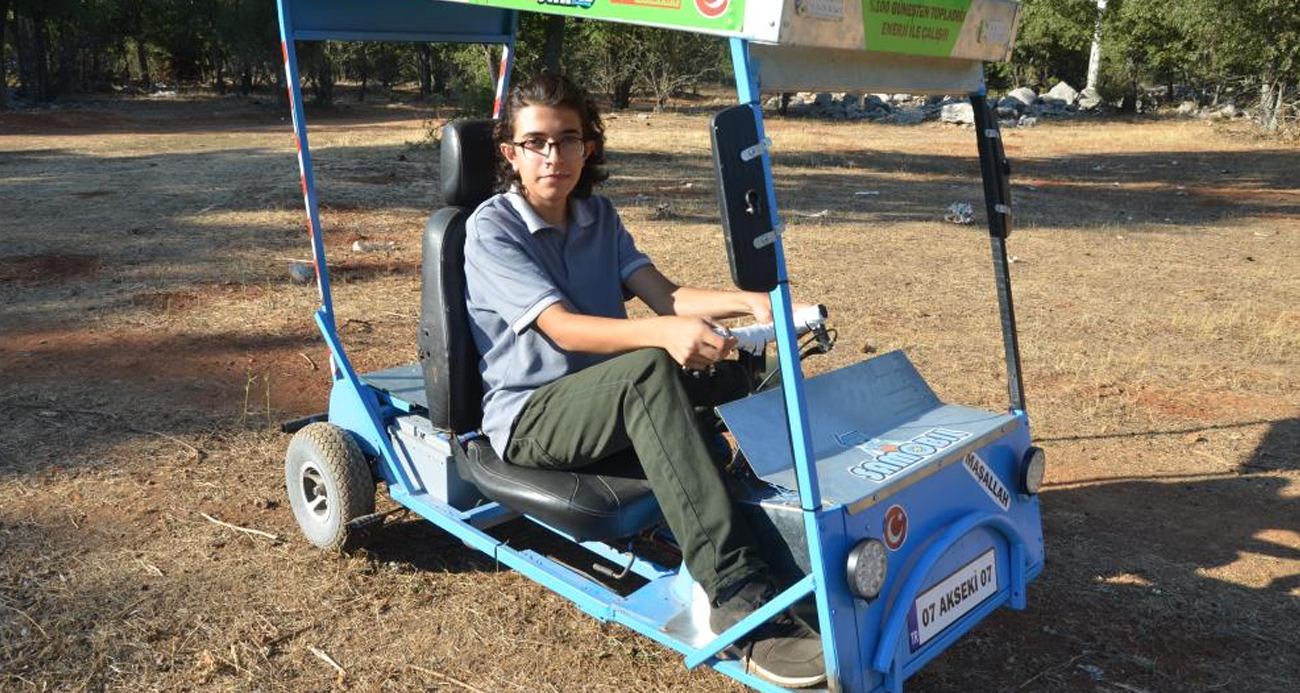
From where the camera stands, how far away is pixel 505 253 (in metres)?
3.21

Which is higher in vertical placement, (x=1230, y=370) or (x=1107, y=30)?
(x=1107, y=30)

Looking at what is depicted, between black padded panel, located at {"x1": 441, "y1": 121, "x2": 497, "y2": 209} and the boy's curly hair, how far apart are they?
10cm

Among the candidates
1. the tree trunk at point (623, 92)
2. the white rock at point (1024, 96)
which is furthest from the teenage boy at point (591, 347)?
the white rock at point (1024, 96)

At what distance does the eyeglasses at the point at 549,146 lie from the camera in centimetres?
328

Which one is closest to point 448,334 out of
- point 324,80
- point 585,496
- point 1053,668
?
point 585,496

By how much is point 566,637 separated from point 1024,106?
31.2m

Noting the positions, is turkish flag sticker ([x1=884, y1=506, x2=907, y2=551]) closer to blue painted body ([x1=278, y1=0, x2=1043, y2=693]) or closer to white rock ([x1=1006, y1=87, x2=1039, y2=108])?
blue painted body ([x1=278, y1=0, x2=1043, y2=693])

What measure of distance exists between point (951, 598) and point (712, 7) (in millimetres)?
1696

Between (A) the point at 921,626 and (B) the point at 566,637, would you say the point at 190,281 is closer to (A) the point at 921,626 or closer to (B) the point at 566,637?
(B) the point at 566,637

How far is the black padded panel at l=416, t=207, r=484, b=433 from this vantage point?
138 inches

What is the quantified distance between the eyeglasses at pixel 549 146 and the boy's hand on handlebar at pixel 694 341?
2.62ft

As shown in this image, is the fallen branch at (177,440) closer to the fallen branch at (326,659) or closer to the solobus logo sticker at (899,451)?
the fallen branch at (326,659)

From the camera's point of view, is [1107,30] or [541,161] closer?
[541,161]

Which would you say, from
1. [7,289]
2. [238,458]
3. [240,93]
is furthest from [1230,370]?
[240,93]
